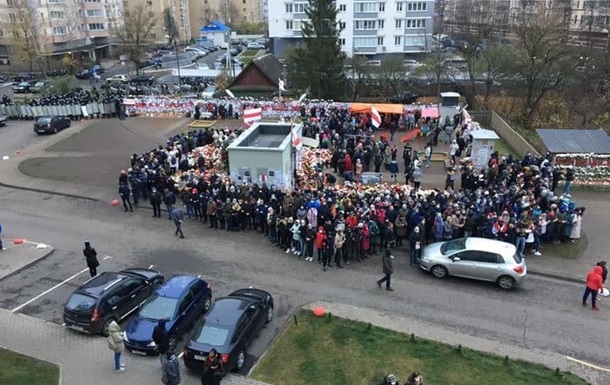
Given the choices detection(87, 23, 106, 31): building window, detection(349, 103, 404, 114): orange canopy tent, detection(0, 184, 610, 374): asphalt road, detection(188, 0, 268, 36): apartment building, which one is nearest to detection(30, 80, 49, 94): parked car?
detection(87, 23, 106, 31): building window

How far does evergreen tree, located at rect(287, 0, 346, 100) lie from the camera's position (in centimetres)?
4450

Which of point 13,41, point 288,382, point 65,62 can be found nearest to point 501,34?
point 65,62

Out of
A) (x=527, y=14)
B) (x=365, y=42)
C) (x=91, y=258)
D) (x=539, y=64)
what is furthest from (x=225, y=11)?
(x=91, y=258)

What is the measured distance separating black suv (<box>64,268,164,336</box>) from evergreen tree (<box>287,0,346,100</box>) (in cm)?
3223

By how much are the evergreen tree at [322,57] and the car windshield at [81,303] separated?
33678 mm

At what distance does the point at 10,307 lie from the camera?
15977 millimetres

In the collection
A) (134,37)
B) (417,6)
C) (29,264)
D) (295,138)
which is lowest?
(29,264)

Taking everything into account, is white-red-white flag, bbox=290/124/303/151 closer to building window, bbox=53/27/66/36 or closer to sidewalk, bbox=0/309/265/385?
sidewalk, bbox=0/309/265/385

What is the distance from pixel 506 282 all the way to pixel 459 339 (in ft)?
11.3

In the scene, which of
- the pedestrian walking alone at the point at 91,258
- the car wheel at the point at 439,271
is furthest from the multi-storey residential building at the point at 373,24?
the pedestrian walking alone at the point at 91,258

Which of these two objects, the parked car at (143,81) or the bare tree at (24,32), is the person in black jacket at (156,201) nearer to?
the parked car at (143,81)

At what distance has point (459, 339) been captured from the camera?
14266 millimetres

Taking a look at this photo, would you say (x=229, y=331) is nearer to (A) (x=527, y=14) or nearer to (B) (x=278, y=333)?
(B) (x=278, y=333)

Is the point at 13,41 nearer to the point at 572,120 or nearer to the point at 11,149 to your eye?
the point at 11,149
